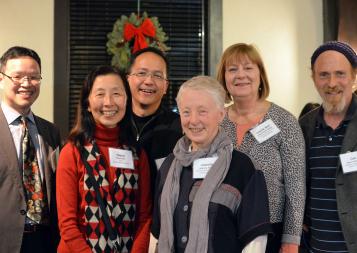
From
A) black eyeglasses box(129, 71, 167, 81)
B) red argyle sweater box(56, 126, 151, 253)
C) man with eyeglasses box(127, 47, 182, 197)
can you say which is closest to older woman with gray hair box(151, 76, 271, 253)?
red argyle sweater box(56, 126, 151, 253)

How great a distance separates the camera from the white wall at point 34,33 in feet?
13.2

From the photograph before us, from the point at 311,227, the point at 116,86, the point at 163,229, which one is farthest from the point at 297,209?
the point at 116,86

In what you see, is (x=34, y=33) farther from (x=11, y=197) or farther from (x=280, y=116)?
(x=280, y=116)

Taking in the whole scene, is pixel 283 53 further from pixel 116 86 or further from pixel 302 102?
pixel 116 86

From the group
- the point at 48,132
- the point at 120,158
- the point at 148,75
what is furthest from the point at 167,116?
the point at 48,132

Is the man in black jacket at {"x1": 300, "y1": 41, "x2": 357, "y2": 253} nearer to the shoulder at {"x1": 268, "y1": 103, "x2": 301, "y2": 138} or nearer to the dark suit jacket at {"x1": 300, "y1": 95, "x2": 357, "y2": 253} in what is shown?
the dark suit jacket at {"x1": 300, "y1": 95, "x2": 357, "y2": 253}

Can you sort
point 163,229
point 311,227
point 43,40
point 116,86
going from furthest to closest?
1. point 43,40
2. point 311,227
3. point 116,86
4. point 163,229

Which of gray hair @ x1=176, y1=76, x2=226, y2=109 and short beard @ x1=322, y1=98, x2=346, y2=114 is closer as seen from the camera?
gray hair @ x1=176, y1=76, x2=226, y2=109

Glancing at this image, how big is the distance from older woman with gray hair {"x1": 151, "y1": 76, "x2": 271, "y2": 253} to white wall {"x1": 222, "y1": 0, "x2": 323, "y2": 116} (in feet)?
8.05

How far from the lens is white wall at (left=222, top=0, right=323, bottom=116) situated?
166 inches

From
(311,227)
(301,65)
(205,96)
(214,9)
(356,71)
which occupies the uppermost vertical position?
(214,9)

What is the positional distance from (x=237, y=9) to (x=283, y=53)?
579 millimetres

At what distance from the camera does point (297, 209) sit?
82.2 inches

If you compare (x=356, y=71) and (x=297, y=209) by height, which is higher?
(x=356, y=71)
